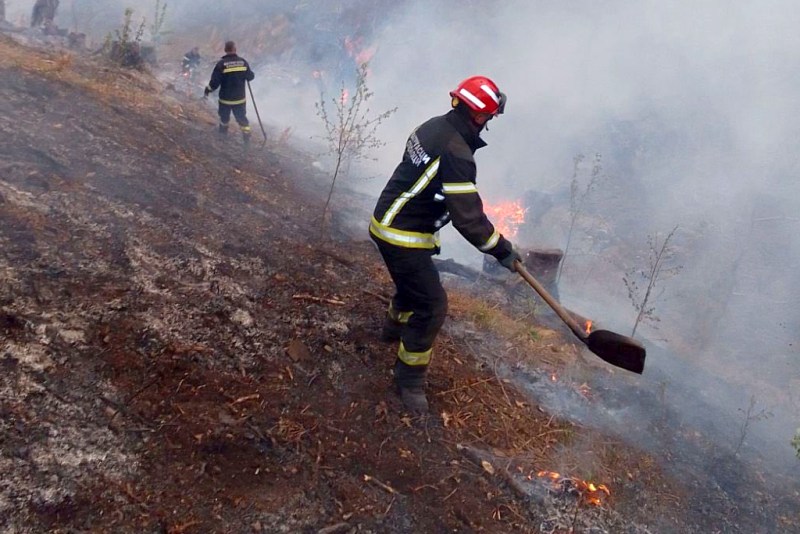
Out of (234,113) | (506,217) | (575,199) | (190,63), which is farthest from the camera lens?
(190,63)

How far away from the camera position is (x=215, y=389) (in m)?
3.20

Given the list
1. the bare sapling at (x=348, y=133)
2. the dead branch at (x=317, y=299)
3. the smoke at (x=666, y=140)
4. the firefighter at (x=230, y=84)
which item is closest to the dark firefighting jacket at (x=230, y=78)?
the firefighter at (x=230, y=84)

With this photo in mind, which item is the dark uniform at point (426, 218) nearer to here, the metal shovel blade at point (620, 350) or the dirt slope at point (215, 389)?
the dirt slope at point (215, 389)

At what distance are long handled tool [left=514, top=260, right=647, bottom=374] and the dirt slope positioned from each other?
28.6 inches

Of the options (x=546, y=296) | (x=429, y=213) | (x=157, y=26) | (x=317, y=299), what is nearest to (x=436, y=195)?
(x=429, y=213)

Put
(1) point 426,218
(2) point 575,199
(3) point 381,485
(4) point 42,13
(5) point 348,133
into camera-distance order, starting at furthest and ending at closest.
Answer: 1. (4) point 42,13
2. (2) point 575,199
3. (5) point 348,133
4. (1) point 426,218
5. (3) point 381,485

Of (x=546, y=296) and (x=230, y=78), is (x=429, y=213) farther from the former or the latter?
(x=230, y=78)

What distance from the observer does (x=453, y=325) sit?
16.0 feet

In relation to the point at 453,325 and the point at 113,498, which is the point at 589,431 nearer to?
A: the point at 453,325

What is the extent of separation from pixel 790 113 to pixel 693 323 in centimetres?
598

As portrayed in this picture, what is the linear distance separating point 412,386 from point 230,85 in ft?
22.5

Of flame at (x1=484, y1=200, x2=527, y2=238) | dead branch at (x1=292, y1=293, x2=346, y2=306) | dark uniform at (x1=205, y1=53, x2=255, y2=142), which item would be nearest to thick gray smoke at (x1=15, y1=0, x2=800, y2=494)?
flame at (x1=484, y1=200, x2=527, y2=238)

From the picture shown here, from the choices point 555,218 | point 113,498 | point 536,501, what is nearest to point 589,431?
point 536,501

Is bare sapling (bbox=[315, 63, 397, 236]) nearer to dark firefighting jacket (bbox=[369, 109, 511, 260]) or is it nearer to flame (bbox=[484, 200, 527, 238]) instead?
dark firefighting jacket (bbox=[369, 109, 511, 260])
